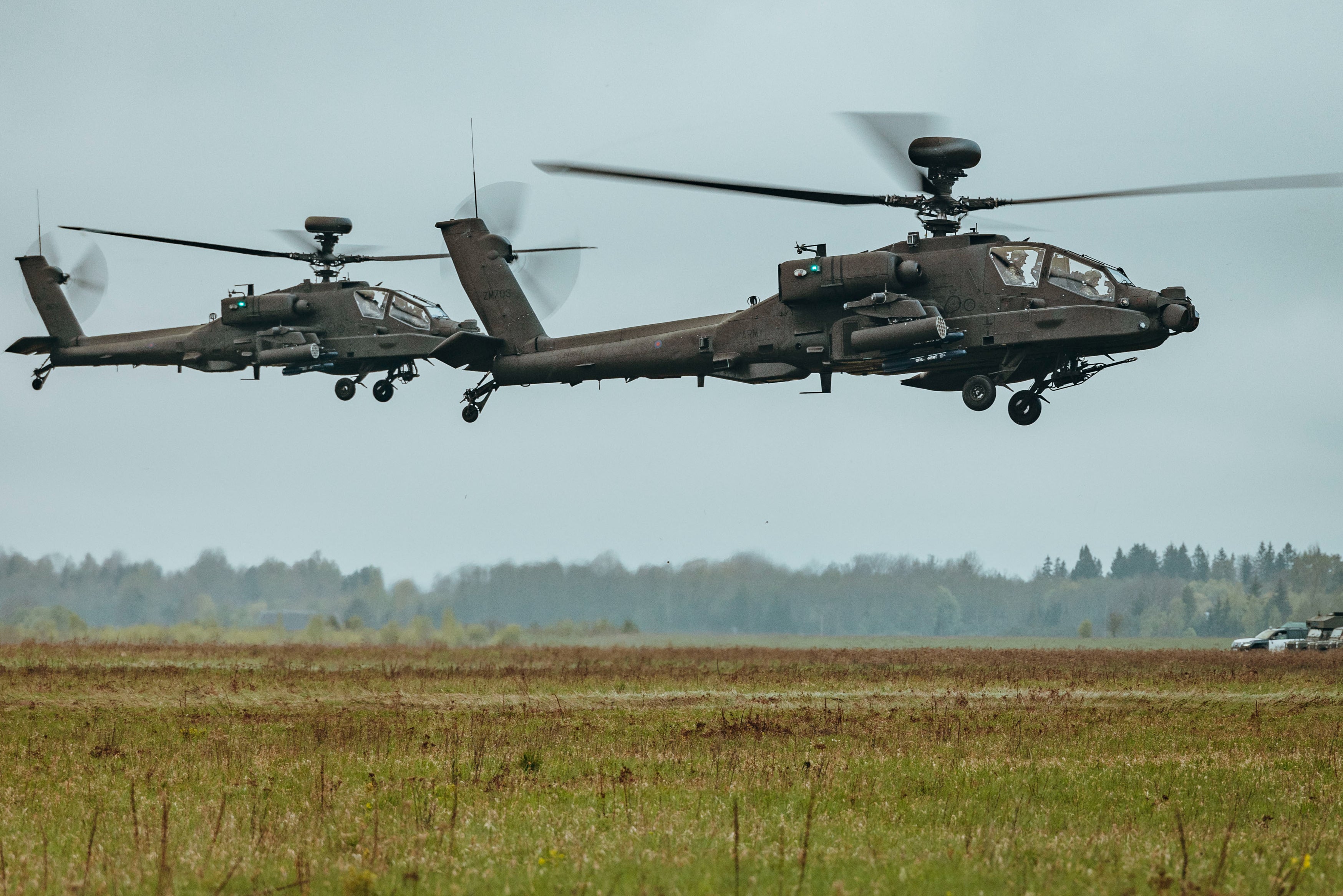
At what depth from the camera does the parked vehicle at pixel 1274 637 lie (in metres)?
52.1

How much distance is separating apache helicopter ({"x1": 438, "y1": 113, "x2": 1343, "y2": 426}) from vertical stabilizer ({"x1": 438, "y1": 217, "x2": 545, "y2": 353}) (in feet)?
11.2

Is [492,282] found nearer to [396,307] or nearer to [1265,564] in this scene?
[396,307]

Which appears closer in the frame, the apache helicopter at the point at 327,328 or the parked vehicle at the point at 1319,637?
the apache helicopter at the point at 327,328

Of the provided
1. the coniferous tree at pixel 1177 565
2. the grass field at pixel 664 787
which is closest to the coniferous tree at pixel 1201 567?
the coniferous tree at pixel 1177 565

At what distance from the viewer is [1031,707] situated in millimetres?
24453

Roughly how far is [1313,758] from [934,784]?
224 inches

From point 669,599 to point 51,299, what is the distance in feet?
78.8

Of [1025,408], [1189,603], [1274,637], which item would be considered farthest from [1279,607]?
[1025,408]

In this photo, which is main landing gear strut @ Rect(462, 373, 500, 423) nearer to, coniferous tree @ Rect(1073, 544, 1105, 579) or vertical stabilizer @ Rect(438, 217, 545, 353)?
vertical stabilizer @ Rect(438, 217, 545, 353)

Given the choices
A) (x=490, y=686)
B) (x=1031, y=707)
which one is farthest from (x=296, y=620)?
(x=1031, y=707)

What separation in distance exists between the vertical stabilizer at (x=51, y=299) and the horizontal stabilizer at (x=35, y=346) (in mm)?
220

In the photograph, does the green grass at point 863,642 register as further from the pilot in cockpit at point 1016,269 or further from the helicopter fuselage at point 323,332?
the pilot in cockpit at point 1016,269

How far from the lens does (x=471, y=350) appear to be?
31.3 meters

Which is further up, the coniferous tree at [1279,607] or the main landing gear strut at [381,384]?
the main landing gear strut at [381,384]
